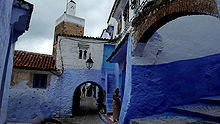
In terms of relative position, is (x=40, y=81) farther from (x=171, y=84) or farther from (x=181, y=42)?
(x=181, y=42)

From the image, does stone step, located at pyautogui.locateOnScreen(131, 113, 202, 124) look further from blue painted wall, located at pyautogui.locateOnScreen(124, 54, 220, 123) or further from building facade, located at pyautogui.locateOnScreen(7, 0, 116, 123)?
building facade, located at pyautogui.locateOnScreen(7, 0, 116, 123)

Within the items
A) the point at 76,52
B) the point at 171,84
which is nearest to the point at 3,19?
the point at 171,84

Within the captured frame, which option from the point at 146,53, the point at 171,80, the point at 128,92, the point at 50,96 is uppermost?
the point at 146,53

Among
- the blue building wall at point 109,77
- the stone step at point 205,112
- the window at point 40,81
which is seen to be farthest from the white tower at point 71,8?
the stone step at point 205,112

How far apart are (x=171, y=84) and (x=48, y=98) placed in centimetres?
809

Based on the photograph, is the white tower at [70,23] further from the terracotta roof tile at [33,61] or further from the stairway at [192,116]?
the stairway at [192,116]

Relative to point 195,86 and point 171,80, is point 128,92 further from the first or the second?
point 195,86

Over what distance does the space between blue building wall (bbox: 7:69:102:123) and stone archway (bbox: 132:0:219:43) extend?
717 centimetres

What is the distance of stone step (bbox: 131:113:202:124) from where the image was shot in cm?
401

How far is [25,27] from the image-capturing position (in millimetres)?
5117

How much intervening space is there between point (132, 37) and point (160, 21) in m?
1.57

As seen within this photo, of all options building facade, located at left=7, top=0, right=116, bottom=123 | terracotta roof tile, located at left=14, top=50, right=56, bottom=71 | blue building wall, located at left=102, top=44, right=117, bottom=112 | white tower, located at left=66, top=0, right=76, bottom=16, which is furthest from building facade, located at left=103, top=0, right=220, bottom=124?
white tower, located at left=66, top=0, right=76, bottom=16

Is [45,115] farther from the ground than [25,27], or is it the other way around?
[25,27]

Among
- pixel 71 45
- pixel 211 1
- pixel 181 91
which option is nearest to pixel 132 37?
pixel 181 91
